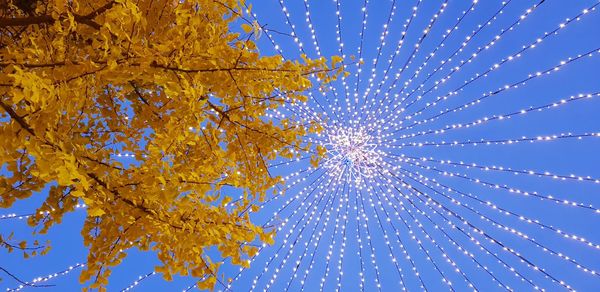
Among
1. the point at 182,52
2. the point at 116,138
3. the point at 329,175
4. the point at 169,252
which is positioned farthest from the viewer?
the point at 329,175

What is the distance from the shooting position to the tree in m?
1.56

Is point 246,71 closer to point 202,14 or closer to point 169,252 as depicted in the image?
point 202,14

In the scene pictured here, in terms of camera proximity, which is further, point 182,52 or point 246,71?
point 246,71

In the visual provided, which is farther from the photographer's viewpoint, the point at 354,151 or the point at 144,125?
the point at 354,151

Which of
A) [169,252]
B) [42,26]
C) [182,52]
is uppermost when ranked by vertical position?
[42,26]

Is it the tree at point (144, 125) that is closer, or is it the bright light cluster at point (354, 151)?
the tree at point (144, 125)

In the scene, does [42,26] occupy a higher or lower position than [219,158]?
higher

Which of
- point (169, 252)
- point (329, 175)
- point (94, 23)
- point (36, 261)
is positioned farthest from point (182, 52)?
point (36, 261)

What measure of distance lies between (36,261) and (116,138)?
8460 millimetres

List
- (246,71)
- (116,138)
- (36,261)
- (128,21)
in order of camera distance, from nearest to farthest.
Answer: (128,21) < (246,71) < (116,138) < (36,261)

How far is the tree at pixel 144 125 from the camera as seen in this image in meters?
1.56

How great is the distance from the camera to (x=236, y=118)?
8.07 ft

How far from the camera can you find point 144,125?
285 cm

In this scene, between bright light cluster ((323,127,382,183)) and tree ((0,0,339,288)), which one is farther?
bright light cluster ((323,127,382,183))
